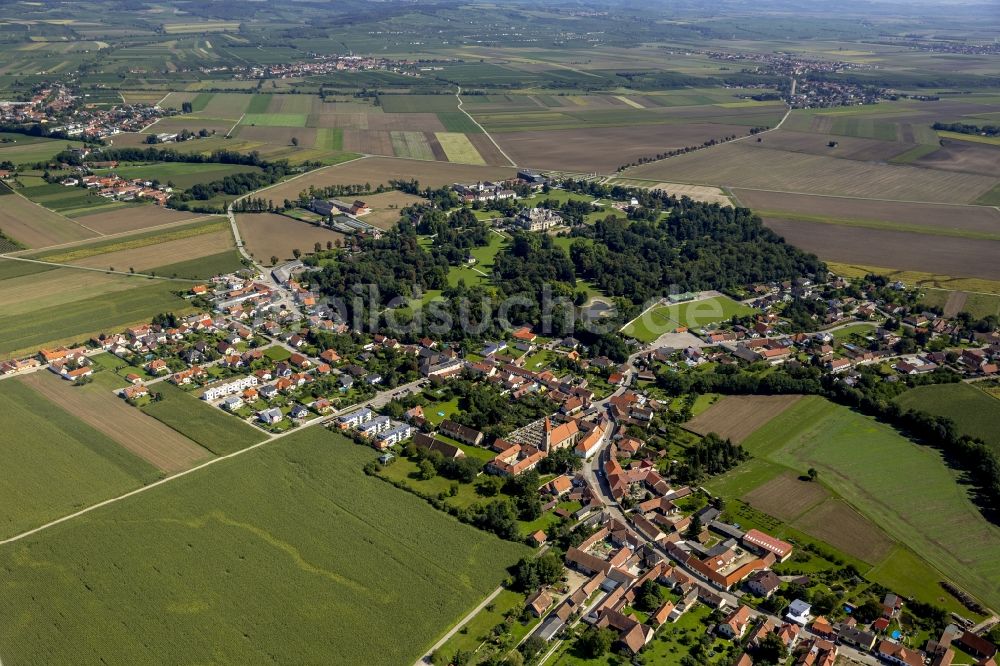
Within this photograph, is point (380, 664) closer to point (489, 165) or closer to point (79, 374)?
point (79, 374)

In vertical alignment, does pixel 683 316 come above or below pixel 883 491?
above

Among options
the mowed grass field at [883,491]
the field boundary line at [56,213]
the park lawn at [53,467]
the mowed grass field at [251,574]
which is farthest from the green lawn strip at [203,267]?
the mowed grass field at [883,491]

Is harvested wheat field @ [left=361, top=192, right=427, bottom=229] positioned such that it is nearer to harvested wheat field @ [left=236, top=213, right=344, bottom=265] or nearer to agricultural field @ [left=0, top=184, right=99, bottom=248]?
harvested wheat field @ [left=236, top=213, right=344, bottom=265]

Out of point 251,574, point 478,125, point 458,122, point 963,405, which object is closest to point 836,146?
point 478,125

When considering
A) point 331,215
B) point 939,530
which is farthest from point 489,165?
point 939,530

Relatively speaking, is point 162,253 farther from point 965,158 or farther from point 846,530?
point 965,158
